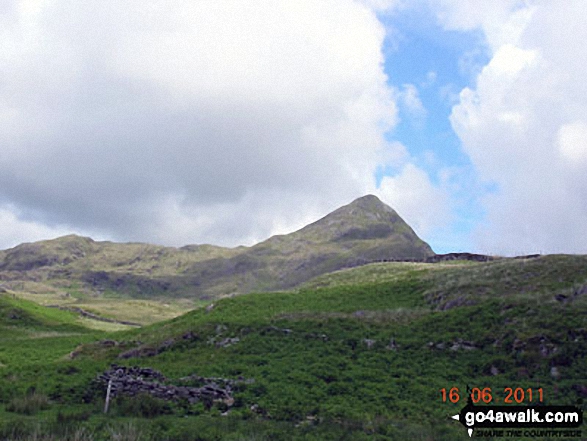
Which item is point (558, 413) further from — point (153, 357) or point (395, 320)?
point (153, 357)

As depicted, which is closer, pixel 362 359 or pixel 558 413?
pixel 558 413

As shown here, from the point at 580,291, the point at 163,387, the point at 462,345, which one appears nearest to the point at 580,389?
the point at 462,345

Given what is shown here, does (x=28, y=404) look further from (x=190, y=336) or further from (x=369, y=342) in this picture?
(x=369, y=342)

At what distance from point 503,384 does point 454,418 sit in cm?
730


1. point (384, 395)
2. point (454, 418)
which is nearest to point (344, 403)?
point (384, 395)

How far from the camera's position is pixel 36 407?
84.1 feet

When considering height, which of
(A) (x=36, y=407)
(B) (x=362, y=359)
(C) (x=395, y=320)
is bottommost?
(A) (x=36, y=407)

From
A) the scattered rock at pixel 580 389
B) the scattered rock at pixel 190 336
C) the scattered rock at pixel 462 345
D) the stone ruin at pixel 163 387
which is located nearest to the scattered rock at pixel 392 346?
the scattered rock at pixel 462 345

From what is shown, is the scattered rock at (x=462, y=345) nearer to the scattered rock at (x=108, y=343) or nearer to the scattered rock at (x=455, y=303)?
the scattered rock at (x=455, y=303)

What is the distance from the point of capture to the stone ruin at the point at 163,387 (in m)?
27.5

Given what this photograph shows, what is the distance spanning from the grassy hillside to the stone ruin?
0.79 metres

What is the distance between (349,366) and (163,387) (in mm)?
13884

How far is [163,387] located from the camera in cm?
2838

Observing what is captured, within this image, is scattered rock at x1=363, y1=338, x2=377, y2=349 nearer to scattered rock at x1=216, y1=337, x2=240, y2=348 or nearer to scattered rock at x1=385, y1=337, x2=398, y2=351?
scattered rock at x1=385, y1=337, x2=398, y2=351
